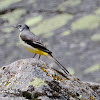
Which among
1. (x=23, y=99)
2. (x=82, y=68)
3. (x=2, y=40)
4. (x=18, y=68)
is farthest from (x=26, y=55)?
(x=23, y=99)

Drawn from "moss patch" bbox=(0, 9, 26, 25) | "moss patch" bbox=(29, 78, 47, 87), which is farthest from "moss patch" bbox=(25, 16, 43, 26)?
"moss patch" bbox=(29, 78, 47, 87)

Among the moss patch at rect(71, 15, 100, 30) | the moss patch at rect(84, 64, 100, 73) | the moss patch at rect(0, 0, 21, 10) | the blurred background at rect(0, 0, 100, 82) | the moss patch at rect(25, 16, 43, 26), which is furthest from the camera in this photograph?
the moss patch at rect(0, 0, 21, 10)

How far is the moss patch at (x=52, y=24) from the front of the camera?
7.21 m

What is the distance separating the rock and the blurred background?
186 centimetres

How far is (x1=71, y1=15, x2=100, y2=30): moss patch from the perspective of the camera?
714cm

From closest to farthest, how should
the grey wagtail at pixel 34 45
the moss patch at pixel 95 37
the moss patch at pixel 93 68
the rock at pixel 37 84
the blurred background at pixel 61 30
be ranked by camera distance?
the rock at pixel 37 84, the grey wagtail at pixel 34 45, the moss patch at pixel 93 68, the blurred background at pixel 61 30, the moss patch at pixel 95 37

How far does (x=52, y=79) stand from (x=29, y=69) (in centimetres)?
26

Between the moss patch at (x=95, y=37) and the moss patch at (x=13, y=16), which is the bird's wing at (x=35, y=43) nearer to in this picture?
the moss patch at (x=95, y=37)

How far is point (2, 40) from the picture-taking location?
22.7ft

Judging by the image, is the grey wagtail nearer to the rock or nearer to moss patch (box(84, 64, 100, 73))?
the rock

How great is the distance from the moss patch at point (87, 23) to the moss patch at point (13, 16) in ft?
4.13

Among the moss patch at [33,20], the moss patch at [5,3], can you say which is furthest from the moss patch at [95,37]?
the moss patch at [5,3]

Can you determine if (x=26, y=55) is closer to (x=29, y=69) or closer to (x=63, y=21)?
(x=63, y=21)

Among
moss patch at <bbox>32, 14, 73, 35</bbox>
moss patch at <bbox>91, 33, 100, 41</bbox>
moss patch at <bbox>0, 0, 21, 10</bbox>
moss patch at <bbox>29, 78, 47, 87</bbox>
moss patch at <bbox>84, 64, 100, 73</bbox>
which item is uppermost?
moss patch at <bbox>0, 0, 21, 10</bbox>
